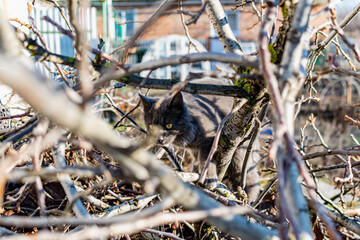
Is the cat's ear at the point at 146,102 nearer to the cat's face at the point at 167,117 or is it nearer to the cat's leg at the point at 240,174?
the cat's face at the point at 167,117

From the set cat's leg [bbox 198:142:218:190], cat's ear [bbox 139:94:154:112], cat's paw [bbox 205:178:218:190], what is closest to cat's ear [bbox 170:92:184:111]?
cat's ear [bbox 139:94:154:112]

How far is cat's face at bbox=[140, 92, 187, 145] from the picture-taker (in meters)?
2.50

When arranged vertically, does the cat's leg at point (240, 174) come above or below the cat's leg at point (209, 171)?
below

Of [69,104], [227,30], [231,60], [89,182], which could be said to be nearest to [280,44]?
[231,60]

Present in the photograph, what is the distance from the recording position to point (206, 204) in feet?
2.37

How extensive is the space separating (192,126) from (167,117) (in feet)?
0.84

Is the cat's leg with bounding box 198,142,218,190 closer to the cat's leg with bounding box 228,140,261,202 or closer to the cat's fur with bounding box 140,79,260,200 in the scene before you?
the cat's fur with bounding box 140,79,260,200

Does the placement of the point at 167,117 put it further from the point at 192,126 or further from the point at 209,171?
the point at 209,171

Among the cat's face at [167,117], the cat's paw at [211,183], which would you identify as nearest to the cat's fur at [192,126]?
the cat's face at [167,117]

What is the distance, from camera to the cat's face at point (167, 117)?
2500 millimetres

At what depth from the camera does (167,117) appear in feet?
8.45

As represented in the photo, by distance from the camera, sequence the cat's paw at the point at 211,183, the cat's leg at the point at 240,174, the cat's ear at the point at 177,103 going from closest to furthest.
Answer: the cat's paw at the point at 211,183 < the cat's ear at the point at 177,103 < the cat's leg at the point at 240,174

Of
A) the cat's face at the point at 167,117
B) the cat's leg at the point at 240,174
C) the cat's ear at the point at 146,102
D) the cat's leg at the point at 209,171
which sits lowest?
the cat's leg at the point at 240,174

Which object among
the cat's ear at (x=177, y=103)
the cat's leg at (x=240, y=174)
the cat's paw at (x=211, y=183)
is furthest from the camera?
the cat's leg at (x=240, y=174)
